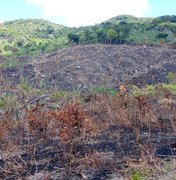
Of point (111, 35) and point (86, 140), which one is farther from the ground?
point (111, 35)

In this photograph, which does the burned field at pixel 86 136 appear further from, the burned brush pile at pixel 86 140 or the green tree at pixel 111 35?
the green tree at pixel 111 35

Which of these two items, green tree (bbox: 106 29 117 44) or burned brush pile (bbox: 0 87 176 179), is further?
green tree (bbox: 106 29 117 44)

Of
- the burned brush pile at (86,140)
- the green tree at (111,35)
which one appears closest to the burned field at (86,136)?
the burned brush pile at (86,140)

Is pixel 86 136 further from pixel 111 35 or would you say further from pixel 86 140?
pixel 111 35

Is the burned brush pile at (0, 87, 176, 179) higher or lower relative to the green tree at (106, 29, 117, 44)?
lower

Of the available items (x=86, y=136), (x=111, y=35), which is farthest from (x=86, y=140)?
(x=111, y=35)

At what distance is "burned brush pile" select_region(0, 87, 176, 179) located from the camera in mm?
6023

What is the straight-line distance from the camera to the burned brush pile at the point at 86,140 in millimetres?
6023

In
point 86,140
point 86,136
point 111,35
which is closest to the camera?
point 86,140

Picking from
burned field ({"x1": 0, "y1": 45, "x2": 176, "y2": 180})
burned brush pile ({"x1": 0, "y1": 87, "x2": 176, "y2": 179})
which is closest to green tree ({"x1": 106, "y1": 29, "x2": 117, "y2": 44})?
burned field ({"x1": 0, "y1": 45, "x2": 176, "y2": 180})

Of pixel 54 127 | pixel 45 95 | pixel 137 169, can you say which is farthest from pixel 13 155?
pixel 45 95

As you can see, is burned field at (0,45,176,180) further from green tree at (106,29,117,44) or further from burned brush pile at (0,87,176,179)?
green tree at (106,29,117,44)

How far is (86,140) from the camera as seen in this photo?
7.54 m

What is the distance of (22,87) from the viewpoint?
14984 mm
